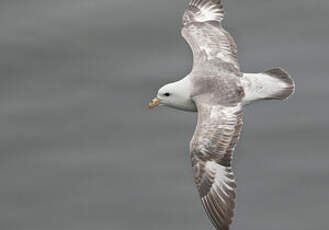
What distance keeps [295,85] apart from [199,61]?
5.78 ft

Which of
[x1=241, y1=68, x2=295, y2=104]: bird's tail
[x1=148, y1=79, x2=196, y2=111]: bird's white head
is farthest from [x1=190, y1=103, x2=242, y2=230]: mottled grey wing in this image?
[x1=241, y1=68, x2=295, y2=104]: bird's tail

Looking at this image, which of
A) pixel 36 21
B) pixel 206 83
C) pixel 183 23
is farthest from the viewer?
pixel 36 21

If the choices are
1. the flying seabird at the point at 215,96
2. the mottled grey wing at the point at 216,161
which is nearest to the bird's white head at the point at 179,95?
the flying seabird at the point at 215,96

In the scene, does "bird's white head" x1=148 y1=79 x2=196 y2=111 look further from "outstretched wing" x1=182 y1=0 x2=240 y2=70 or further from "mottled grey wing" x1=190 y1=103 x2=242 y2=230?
"outstretched wing" x1=182 y1=0 x2=240 y2=70

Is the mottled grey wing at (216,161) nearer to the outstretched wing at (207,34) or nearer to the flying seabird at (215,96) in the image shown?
the flying seabird at (215,96)

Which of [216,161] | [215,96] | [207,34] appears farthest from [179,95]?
[207,34]

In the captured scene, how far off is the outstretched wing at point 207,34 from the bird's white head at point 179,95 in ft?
2.12

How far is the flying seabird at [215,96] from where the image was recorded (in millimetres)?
13188

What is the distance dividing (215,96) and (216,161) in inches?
39.2

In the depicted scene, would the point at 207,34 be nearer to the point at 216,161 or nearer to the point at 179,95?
the point at 179,95

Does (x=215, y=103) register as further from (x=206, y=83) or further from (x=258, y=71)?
(x=258, y=71)

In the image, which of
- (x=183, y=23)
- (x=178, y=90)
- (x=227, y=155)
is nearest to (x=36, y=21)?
(x=183, y=23)

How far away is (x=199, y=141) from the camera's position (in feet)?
43.7

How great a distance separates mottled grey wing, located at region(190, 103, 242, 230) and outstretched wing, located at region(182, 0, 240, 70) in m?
1.20
